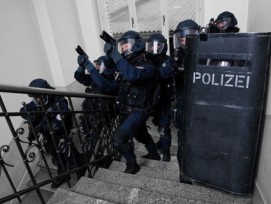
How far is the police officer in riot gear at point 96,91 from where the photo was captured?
8.50 ft

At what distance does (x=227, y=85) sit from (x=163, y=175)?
4.18 ft

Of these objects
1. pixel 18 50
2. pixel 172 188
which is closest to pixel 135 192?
pixel 172 188

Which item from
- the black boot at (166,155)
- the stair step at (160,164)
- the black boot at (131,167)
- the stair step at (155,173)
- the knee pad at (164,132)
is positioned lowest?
the black boot at (166,155)

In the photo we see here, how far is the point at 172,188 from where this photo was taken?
1.96 meters

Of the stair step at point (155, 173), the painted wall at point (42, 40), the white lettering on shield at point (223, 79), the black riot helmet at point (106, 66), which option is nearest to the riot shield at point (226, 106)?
the white lettering on shield at point (223, 79)

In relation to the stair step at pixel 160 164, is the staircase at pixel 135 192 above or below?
above

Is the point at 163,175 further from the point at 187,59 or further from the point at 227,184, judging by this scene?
the point at 187,59

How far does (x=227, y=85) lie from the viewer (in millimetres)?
1520

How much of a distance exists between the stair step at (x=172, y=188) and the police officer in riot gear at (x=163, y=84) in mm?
889

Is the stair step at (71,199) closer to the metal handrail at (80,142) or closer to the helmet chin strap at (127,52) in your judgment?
the metal handrail at (80,142)

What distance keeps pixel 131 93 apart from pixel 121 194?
1.05m

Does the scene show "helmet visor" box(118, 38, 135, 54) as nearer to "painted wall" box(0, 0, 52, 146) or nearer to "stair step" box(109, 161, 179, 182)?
"stair step" box(109, 161, 179, 182)

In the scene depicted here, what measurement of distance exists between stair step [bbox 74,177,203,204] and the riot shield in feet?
1.02

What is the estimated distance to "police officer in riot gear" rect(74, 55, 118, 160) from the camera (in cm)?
259
